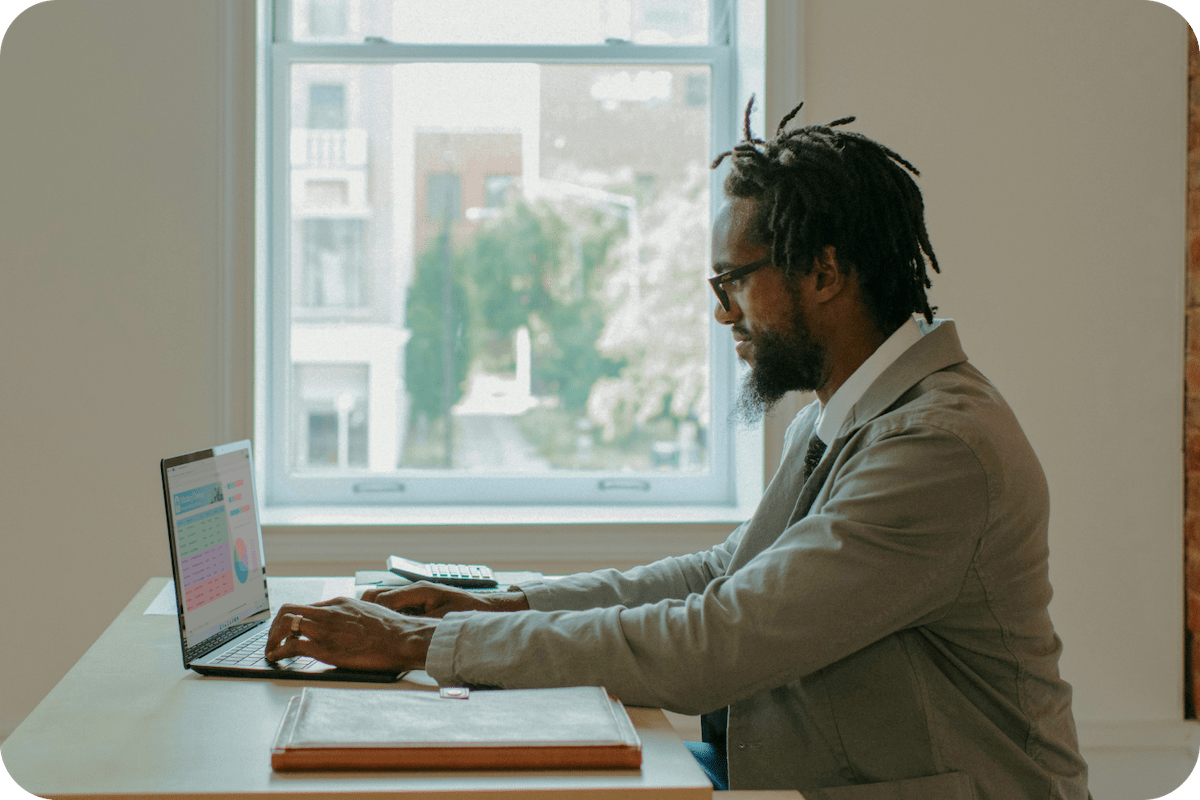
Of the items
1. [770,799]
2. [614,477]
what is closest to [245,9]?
[614,477]

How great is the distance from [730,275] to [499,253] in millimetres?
1300

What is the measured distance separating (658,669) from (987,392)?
1.72 ft

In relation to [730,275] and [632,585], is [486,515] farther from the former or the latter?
[730,275]

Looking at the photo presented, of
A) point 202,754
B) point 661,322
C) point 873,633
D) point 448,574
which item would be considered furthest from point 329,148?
point 873,633

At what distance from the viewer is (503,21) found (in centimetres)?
257

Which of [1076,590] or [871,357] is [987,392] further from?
[1076,590]

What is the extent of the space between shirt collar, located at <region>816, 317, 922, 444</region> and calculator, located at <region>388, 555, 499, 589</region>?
63 cm

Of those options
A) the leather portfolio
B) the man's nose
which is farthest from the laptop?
the man's nose

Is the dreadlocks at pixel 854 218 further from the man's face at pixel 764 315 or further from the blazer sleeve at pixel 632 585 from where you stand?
the blazer sleeve at pixel 632 585

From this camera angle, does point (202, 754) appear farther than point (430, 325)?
No

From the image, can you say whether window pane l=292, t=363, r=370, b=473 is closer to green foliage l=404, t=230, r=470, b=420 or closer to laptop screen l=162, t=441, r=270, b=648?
green foliage l=404, t=230, r=470, b=420

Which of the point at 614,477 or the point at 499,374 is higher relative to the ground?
the point at 499,374

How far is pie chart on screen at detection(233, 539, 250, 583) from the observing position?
1360 millimetres

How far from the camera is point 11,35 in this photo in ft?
7.25
